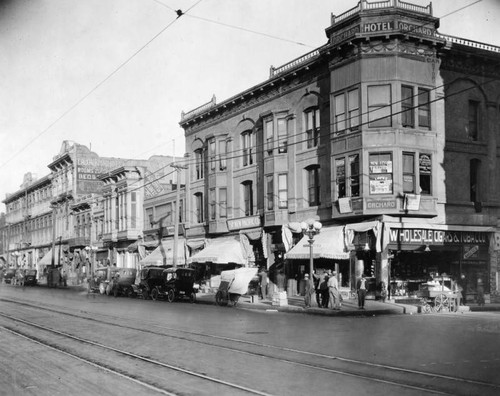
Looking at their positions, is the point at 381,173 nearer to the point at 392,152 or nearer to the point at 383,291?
the point at 392,152

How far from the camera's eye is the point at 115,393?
880 cm

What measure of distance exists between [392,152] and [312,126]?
6.05 metres

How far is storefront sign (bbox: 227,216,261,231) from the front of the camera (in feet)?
123

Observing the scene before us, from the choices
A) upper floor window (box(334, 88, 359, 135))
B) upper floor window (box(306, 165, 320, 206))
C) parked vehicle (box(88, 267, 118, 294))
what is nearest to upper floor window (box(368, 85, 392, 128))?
upper floor window (box(334, 88, 359, 135))

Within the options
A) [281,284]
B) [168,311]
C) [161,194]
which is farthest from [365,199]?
[161,194]

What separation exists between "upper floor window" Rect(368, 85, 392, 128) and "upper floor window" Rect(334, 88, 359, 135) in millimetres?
688

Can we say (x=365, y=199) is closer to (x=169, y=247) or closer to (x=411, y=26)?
(x=411, y=26)

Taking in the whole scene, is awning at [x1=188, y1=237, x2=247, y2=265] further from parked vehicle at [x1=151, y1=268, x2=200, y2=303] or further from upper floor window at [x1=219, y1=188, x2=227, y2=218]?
parked vehicle at [x1=151, y1=268, x2=200, y2=303]

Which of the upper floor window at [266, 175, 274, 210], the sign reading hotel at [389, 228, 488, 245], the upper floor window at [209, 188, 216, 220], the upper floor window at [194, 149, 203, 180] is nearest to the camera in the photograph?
the sign reading hotel at [389, 228, 488, 245]

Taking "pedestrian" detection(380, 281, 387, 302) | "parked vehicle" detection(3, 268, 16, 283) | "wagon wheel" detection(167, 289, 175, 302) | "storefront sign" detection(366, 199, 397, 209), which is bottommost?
"parked vehicle" detection(3, 268, 16, 283)

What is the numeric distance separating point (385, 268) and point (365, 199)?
3277 mm

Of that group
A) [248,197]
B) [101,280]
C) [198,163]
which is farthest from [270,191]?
[101,280]

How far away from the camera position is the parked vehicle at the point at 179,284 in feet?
108

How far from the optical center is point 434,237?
29.5 meters
